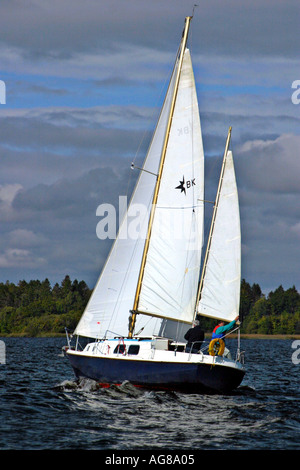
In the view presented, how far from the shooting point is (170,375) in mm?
31750

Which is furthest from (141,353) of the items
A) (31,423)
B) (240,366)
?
(31,423)

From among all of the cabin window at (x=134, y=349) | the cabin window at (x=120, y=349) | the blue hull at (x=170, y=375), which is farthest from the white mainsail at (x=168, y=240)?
the blue hull at (x=170, y=375)

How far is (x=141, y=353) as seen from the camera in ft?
107

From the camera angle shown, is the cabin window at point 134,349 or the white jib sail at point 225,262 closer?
the cabin window at point 134,349

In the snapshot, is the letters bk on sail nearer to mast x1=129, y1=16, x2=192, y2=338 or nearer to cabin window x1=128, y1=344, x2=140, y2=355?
mast x1=129, y1=16, x2=192, y2=338

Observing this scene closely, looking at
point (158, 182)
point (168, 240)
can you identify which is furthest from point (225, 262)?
point (158, 182)

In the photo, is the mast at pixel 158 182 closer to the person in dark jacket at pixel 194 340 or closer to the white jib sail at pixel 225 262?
the person in dark jacket at pixel 194 340

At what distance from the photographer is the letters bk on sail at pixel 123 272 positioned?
36156 millimetres

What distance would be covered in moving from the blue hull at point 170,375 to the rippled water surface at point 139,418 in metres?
0.44

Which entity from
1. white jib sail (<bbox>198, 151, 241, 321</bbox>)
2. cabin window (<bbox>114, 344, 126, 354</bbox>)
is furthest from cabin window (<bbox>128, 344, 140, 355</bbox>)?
white jib sail (<bbox>198, 151, 241, 321</bbox>)

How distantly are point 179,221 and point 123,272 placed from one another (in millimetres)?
3804

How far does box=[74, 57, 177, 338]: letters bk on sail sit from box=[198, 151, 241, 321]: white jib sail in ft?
14.0

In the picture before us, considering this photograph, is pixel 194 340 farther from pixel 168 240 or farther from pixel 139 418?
pixel 139 418

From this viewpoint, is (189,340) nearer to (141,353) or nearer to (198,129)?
(141,353)
